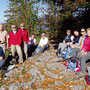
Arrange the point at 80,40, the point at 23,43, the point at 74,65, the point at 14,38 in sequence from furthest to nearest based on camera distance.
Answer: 1. the point at 23,43
2. the point at 80,40
3. the point at 14,38
4. the point at 74,65

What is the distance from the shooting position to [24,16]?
11594mm

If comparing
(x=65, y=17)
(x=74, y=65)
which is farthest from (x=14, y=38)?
(x=65, y=17)

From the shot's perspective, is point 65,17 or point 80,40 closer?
point 80,40

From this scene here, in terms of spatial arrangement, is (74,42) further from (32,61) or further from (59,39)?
(59,39)

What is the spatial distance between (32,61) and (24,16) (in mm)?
5495

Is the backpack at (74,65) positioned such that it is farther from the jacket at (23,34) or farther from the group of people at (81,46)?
the jacket at (23,34)

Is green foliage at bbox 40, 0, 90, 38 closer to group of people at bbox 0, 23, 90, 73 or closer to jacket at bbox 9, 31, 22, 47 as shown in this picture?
group of people at bbox 0, 23, 90, 73

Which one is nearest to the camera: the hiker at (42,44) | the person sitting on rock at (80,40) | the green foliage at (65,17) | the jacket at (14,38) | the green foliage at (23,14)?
the jacket at (14,38)

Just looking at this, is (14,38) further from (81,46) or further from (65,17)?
(65,17)

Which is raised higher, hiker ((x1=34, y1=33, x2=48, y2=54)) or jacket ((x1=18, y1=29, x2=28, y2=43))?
jacket ((x1=18, y1=29, x2=28, y2=43))

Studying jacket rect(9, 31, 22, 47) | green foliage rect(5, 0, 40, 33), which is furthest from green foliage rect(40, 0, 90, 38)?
jacket rect(9, 31, 22, 47)

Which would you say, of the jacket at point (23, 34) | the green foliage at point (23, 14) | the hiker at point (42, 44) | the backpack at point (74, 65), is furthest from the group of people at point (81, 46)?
the green foliage at point (23, 14)

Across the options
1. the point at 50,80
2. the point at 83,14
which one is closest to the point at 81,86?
the point at 50,80

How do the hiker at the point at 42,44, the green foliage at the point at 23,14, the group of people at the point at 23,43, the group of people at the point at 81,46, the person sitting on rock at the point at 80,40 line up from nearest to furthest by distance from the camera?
1. the group of people at the point at 81,46
2. the group of people at the point at 23,43
3. the person sitting on rock at the point at 80,40
4. the hiker at the point at 42,44
5. the green foliage at the point at 23,14
